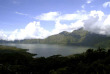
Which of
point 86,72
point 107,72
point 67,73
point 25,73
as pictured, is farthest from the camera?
point 25,73

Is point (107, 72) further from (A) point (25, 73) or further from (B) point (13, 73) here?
(B) point (13, 73)

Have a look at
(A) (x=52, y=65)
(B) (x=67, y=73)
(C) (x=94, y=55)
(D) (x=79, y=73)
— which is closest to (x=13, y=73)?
(A) (x=52, y=65)

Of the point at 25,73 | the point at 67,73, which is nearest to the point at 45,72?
the point at 25,73

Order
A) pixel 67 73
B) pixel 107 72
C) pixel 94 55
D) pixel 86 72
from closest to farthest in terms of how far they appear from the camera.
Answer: pixel 107 72, pixel 86 72, pixel 67 73, pixel 94 55

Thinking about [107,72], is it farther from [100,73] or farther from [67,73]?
[67,73]

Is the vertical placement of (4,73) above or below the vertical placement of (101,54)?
below

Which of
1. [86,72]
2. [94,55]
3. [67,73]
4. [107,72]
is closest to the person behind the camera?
[107,72]

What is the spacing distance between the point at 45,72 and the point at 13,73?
51.6 ft

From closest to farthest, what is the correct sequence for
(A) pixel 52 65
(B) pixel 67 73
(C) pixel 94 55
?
1. (B) pixel 67 73
2. (A) pixel 52 65
3. (C) pixel 94 55

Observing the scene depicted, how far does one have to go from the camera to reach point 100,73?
3731 centimetres

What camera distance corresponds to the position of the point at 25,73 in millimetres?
56156

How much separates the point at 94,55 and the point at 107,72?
45.1 meters

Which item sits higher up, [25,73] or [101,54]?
[101,54]

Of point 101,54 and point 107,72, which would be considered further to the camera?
point 101,54
